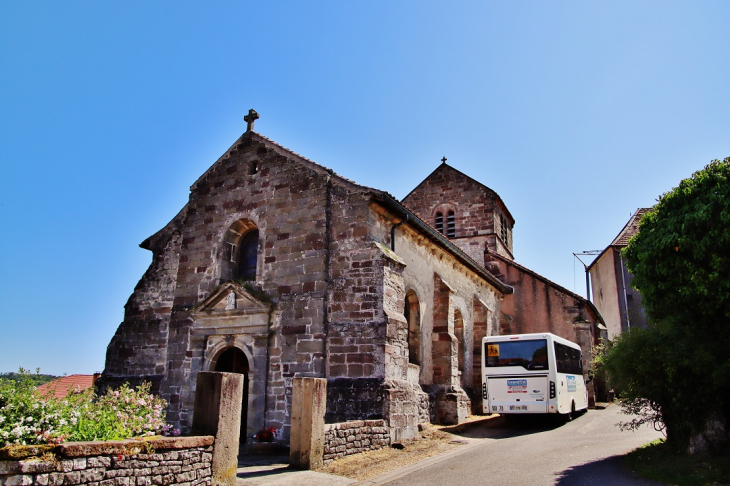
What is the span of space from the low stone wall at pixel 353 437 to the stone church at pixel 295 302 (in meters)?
0.49

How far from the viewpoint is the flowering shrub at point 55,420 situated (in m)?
5.60

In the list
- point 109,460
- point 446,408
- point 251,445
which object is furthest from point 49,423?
point 446,408

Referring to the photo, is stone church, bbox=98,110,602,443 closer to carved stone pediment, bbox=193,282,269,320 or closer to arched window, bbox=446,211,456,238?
carved stone pediment, bbox=193,282,269,320

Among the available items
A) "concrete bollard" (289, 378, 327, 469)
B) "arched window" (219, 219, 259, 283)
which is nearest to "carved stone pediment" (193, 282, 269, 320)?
"arched window" (219, 219, 259, 283)

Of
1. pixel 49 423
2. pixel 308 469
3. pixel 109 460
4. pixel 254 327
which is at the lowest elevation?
pixel 308 469

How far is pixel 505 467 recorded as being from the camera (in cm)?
950

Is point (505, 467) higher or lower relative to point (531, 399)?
lower

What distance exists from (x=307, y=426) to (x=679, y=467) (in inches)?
234

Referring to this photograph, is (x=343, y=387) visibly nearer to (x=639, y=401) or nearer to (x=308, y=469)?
(x=308, y=469)

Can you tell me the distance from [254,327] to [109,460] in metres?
7.71

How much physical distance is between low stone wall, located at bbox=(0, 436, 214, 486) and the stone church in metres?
5.19

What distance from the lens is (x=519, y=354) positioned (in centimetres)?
1582

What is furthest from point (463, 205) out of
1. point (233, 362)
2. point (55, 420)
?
point (55, 420)

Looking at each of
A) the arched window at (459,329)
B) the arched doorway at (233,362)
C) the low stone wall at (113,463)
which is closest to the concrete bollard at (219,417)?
the low stone wall at (113,463)
